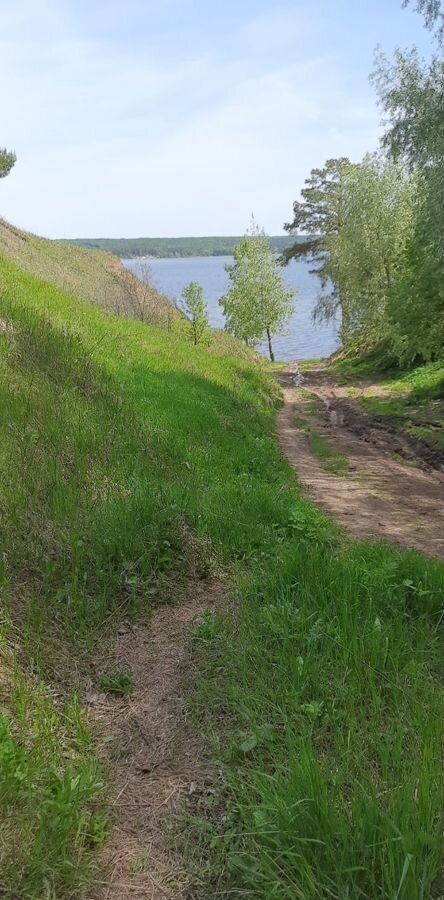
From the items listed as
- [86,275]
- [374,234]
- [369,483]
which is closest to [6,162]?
[86,275]

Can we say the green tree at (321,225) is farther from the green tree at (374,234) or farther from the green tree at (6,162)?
the green tree at (6,162)

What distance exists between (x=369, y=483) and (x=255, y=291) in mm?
36140

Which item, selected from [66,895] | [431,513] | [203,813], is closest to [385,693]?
[203,813]

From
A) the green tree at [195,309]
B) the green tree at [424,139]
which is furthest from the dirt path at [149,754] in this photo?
the green tree at [195,309]

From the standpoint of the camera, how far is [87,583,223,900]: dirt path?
220 cm

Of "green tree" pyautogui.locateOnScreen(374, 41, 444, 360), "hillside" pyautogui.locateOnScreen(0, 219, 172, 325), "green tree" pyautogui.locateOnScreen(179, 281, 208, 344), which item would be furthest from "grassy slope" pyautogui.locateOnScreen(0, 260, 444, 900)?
"green tree" pyautogui.locateOnScreen(179, 281, 208, 344)

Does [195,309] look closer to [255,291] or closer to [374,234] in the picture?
[374,234]

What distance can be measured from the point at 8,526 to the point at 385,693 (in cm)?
291

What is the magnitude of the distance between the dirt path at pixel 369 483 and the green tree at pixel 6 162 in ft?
93.6

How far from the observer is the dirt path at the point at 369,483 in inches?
279

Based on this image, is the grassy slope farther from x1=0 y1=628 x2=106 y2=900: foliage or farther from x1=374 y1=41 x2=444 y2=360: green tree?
x1=374 y1=41 x2=444 y2=360: green tree

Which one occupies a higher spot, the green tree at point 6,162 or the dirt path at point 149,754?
the green tree at point 6,162

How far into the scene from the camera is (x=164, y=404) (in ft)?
31.3

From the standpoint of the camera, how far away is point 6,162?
122 ft
